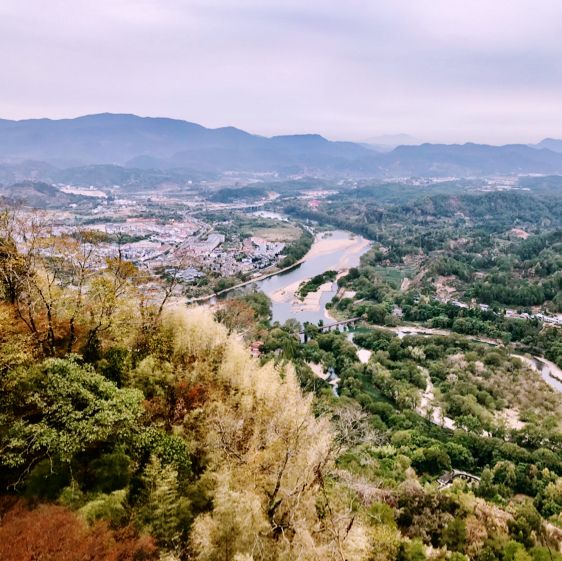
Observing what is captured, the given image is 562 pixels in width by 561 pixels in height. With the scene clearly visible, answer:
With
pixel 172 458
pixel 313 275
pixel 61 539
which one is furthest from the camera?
pixel 313 275

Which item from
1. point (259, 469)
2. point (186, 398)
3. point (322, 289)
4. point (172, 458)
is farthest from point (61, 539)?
point (322, 289)

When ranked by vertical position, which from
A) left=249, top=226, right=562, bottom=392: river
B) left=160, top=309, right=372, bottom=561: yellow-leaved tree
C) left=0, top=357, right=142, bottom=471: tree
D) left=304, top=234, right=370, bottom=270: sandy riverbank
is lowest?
left=249, top=226, right=562, bottom=392: river

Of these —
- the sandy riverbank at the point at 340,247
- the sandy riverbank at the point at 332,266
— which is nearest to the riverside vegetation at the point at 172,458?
the sandy riverbank at the point at 332,266

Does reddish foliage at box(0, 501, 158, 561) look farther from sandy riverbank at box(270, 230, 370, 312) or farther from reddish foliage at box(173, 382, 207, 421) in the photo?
sandy riverbank at box(270, 230, 370, 312)

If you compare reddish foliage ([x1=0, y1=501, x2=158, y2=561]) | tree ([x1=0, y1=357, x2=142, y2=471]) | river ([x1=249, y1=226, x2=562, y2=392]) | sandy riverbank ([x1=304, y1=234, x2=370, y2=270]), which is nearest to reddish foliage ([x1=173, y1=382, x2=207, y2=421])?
tree ([x1=0, y1=357, x2=142, y2=471])

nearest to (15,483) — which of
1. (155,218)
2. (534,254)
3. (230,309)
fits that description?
(230,309)

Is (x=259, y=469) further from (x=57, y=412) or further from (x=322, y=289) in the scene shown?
(x=322, y=289)

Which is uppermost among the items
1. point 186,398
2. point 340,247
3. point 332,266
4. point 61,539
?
point 61,539
